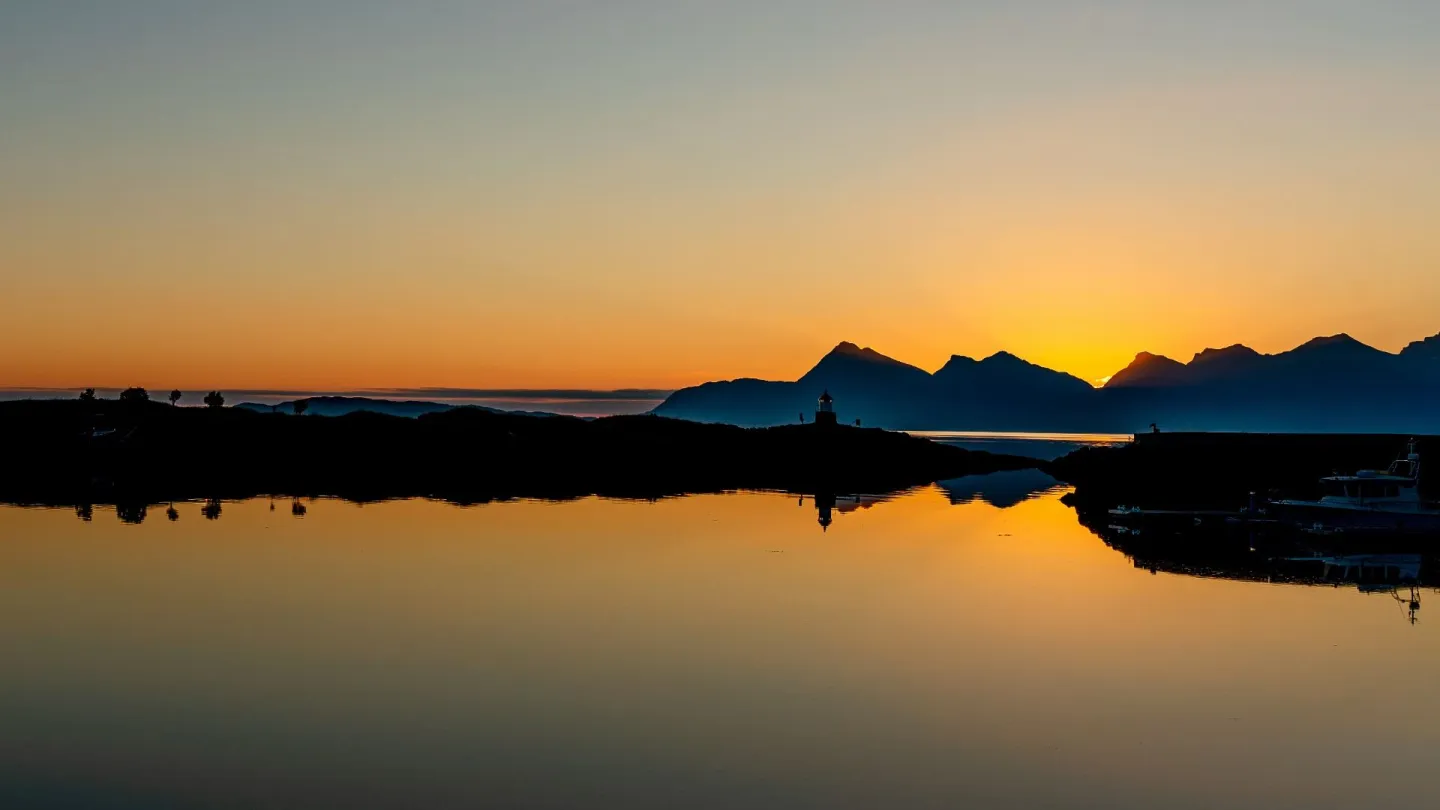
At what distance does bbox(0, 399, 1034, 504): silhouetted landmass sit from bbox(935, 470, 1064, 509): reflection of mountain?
16.2 feet

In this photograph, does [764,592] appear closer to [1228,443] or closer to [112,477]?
[112,477]

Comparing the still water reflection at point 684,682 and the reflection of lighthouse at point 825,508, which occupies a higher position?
the reflection of lighthouse at point 825,508

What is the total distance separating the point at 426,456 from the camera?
4897 inches

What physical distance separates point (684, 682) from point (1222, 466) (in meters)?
92.7

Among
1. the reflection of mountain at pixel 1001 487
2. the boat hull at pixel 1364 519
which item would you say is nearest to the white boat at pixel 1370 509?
the boat hull at pixel 1364 519

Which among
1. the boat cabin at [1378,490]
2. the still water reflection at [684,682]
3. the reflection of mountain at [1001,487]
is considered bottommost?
the still water reflection at [684,682]

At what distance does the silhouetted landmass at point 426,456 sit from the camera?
8812 cm

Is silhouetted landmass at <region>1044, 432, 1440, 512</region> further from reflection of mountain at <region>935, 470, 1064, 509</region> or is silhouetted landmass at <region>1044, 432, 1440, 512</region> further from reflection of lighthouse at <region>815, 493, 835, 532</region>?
reflection of lighthouse at <region>815, 493, 835, 532</region>

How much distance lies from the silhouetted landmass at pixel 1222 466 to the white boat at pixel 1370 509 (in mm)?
22899

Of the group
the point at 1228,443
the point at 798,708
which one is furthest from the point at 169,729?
the point at 1228,443

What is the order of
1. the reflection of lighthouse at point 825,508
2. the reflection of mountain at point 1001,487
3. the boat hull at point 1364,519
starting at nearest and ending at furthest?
the boat hull at point 1364,519, the reflection of lighthouse at point 825,508, the reflection of mountain at point 1001,487

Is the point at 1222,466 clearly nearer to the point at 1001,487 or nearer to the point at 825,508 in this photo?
the point at 1001,487

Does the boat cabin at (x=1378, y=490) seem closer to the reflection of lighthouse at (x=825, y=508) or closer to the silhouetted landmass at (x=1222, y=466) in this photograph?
the silhouetted landmass at (x=1222, y=466)

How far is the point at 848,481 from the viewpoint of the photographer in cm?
11025
